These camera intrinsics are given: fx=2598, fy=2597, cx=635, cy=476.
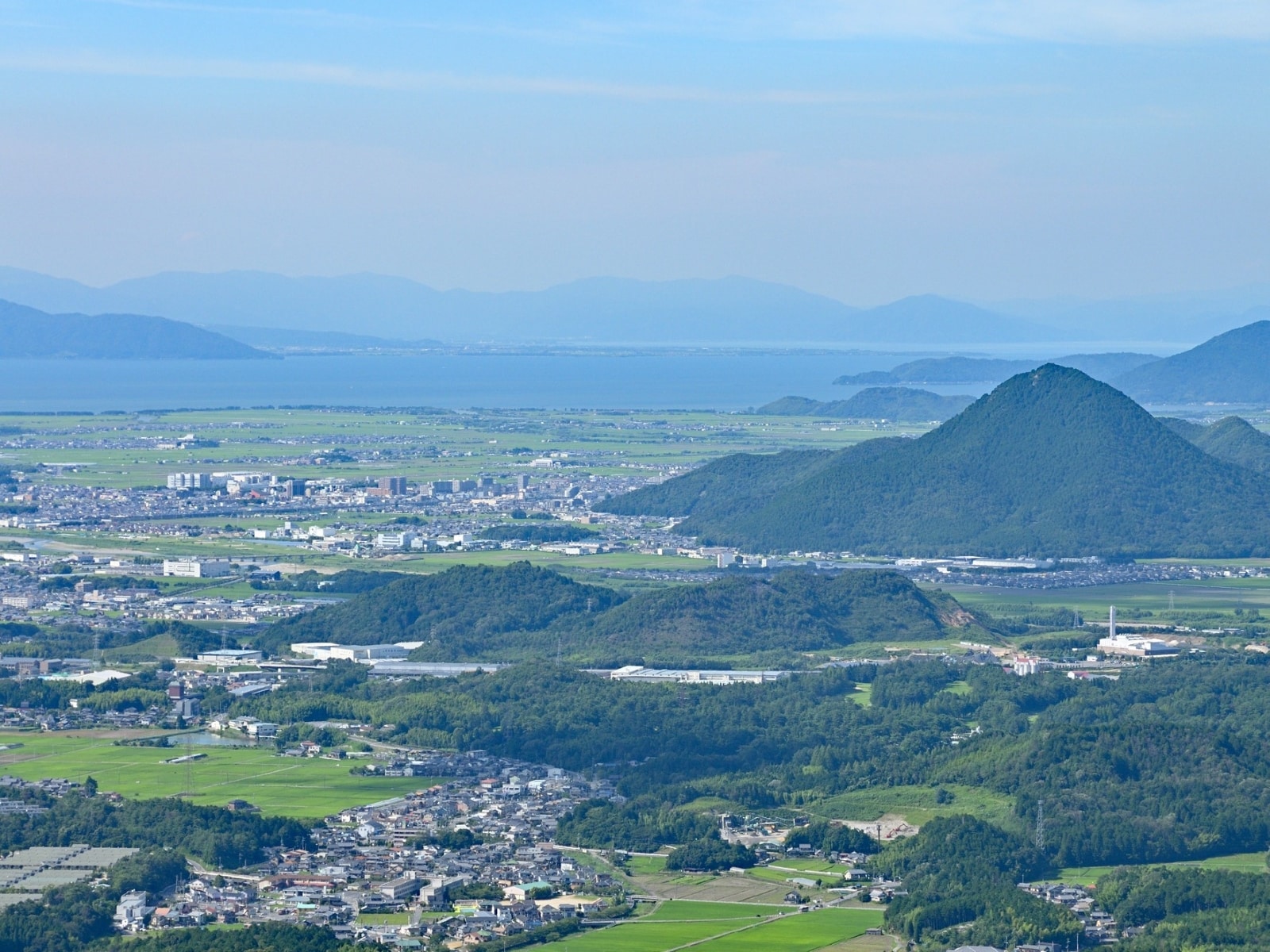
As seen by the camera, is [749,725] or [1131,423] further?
[1131,423]

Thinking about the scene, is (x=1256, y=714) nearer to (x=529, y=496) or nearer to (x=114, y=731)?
(x=114, y=731)

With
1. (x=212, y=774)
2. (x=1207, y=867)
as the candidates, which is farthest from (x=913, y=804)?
(x=212, y=774)

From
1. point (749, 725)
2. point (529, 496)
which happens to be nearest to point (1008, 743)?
point (749, 725)

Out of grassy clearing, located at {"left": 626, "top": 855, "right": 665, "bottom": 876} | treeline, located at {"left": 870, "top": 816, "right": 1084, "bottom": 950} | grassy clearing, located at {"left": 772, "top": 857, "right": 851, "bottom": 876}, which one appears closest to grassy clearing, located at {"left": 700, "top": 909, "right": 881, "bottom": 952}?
treeline, located at {"left": 870, "top": 816, "right": 1084, "bottom": 950}

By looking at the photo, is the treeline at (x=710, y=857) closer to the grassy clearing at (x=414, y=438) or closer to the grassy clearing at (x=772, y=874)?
the grassy clearing at (x=772, y=874)

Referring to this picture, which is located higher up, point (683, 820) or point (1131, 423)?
point (1131, 423)
